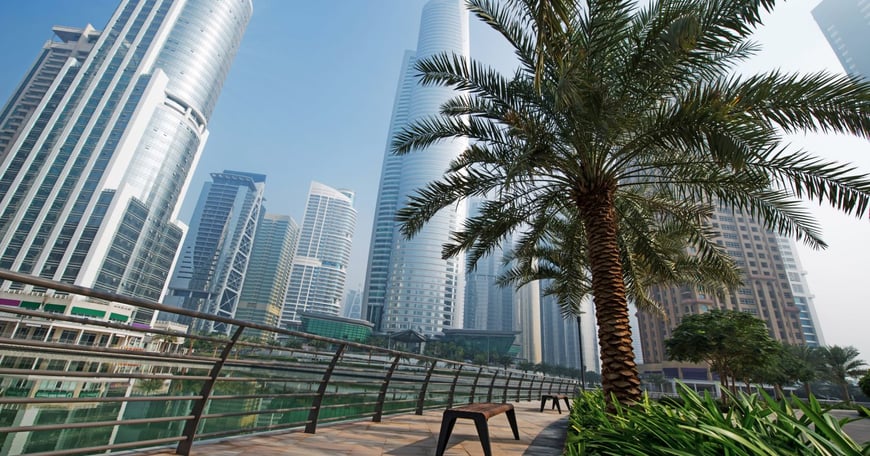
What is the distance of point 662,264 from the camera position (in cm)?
866

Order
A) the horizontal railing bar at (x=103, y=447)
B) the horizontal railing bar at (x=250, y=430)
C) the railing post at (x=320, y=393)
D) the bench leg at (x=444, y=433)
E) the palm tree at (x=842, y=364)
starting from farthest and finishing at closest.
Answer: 1. the palm tree at (x=842, y=364)
2. the railing post at (x=320, y=393)
3. the bench leg at (x=444, y=433)
4. the horizontal railing bar at (x=250, y=430)
5. the horizontal railing bar at (x=103, y=447)

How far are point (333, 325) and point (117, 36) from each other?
103490mm

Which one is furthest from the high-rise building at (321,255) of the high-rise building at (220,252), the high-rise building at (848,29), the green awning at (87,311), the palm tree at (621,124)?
the high-rise building at (848,29)

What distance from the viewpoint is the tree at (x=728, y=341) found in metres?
21.2

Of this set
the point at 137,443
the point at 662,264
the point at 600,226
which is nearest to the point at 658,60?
the point at 600,226

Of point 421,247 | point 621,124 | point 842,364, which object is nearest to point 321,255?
point 421,247

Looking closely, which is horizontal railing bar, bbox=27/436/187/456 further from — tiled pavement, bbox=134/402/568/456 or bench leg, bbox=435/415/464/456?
bench leg, bbox=435/415/464/456

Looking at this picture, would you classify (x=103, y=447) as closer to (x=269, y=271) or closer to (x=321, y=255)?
(x=321, y=255)

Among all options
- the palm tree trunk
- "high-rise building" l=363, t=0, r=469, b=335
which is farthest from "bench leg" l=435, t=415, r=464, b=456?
"high-rise building" l=363, t=0, r=469, b=335

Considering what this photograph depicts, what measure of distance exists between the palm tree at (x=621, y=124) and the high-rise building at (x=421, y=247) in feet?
324

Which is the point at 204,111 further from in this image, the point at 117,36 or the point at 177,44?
the point at 117,36

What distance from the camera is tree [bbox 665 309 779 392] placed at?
2125cm

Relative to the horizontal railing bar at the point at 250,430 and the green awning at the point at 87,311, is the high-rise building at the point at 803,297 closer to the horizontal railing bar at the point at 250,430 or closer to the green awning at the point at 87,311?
the horizontal railing bar at the point at 250,430

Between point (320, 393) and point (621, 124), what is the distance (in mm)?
6113
